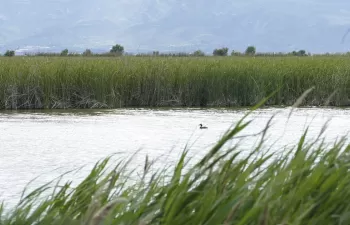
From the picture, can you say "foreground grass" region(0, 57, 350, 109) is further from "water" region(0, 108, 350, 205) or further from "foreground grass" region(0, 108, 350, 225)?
"foreground grass" region(0, 108, 350, 225)

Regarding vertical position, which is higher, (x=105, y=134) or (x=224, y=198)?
(x=224, y=198)

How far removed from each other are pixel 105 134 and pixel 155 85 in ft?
12.3

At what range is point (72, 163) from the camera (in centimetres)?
841

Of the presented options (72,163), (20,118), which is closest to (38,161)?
(72,163)

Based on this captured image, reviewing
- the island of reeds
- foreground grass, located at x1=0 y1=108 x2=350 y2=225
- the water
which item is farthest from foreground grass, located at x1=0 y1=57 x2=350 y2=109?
foreground grass, located at x1=0 y1=108 x2=350 y2=225

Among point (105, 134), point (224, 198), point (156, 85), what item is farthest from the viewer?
point (156, 85)

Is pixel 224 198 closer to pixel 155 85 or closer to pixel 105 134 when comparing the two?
pixel 105 134

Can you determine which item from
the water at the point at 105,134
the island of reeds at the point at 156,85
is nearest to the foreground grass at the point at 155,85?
the island of reeds at the point at 156,85

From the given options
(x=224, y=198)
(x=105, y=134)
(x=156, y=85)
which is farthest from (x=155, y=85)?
(x=224, y=198)

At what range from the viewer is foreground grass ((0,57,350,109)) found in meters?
14.0

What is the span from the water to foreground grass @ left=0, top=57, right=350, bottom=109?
2.24ft

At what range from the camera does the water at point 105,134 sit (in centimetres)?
827

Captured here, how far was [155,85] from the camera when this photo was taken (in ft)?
47.9

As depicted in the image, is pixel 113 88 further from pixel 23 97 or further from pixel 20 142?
pixel 20 142
